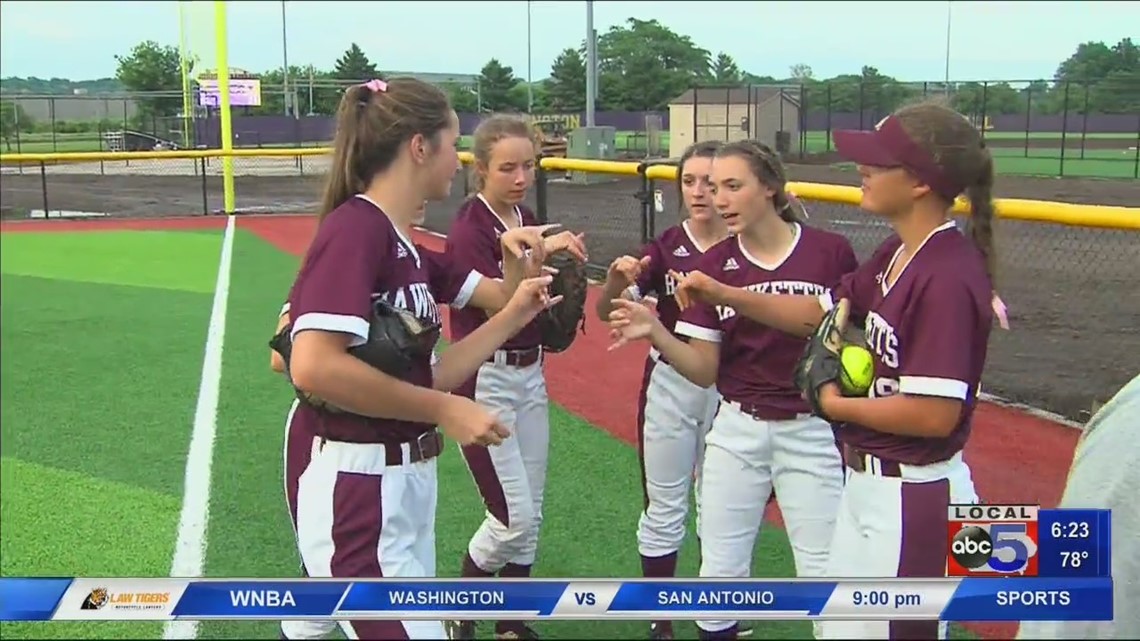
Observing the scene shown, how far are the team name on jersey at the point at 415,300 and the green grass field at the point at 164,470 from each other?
132 cm

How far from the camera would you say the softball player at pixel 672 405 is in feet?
10.9

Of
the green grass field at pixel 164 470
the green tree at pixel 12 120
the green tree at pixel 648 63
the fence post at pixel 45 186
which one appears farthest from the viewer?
the fence post at pixel 45 186

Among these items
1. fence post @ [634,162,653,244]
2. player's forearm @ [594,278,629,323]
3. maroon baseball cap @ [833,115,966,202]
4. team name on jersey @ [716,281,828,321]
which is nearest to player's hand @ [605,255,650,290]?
player's forearm @ [594,278,629,323]

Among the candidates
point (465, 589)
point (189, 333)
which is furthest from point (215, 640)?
point (189, 333)

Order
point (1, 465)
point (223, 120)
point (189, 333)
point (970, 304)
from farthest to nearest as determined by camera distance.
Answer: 1. point (189, 333)
2. point (223, 120)
3. point (1, 465)
4. point (970, 304)

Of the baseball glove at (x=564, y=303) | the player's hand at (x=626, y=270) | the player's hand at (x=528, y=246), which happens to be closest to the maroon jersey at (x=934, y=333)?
the player's hand at (x=528, y=246)

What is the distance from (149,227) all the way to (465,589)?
14.9 m

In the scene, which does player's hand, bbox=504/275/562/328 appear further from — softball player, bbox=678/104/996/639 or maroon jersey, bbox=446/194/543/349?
maroon jersey, bbox=446/194/543/349

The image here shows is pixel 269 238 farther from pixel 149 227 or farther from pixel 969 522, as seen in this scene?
pixel 969 522

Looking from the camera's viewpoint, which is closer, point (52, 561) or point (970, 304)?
point (970, 304)

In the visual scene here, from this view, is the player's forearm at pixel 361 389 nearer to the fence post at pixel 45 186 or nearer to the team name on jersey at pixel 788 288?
the team name on jersey at pixel 788 288

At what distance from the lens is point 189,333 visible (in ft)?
27.8

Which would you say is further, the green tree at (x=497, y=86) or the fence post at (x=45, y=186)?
the fence post at (x=45, y=186)

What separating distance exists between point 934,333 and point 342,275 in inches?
40.3
